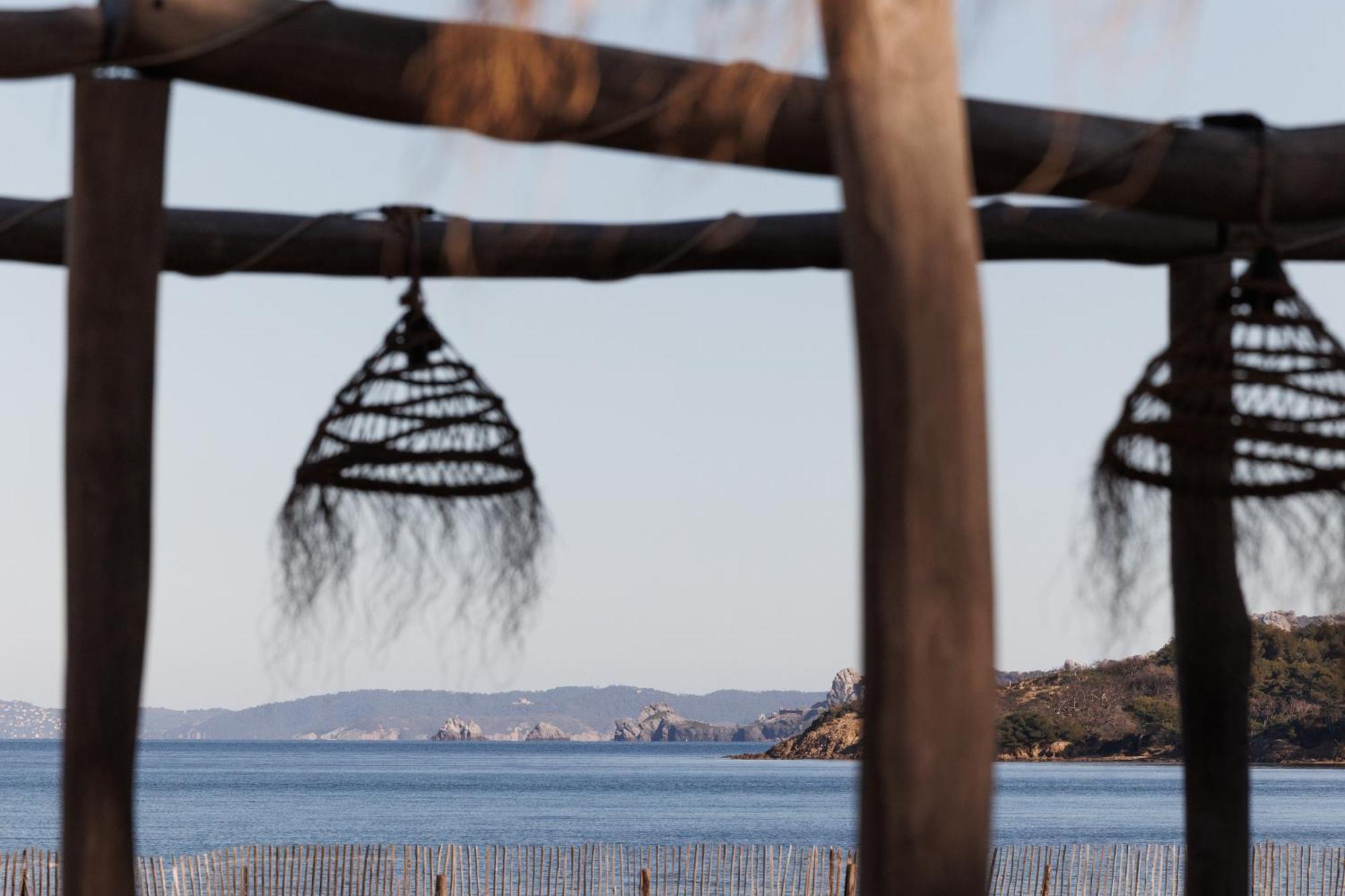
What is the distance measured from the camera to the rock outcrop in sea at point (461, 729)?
458ft

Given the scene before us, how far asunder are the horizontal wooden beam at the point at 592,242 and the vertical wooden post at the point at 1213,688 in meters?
0.23

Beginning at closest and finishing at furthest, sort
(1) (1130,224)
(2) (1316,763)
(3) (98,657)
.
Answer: (3) (98,657)
(1) (1130,224)
(2) (1316,763)

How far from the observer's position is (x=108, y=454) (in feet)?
7.73

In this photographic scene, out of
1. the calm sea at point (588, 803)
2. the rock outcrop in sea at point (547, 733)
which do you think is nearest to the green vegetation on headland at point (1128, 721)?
the calm sea at point (588, 803)

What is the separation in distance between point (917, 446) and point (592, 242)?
1852mm

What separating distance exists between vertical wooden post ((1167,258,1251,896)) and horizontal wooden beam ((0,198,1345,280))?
230 mm

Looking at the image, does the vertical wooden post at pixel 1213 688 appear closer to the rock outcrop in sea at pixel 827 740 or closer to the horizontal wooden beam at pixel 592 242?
the horizontal wooden beam at pixel 592 242

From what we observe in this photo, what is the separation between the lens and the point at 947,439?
1.42m

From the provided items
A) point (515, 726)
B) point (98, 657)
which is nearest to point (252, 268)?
point (98, 657)

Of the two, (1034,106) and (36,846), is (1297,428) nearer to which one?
(1034,106)

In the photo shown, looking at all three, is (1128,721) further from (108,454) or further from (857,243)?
(857,243)

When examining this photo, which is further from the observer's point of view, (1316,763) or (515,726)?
(515,726)

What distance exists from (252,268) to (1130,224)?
1.75 metres

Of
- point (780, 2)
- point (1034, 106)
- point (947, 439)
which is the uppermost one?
point (1034, 106)
